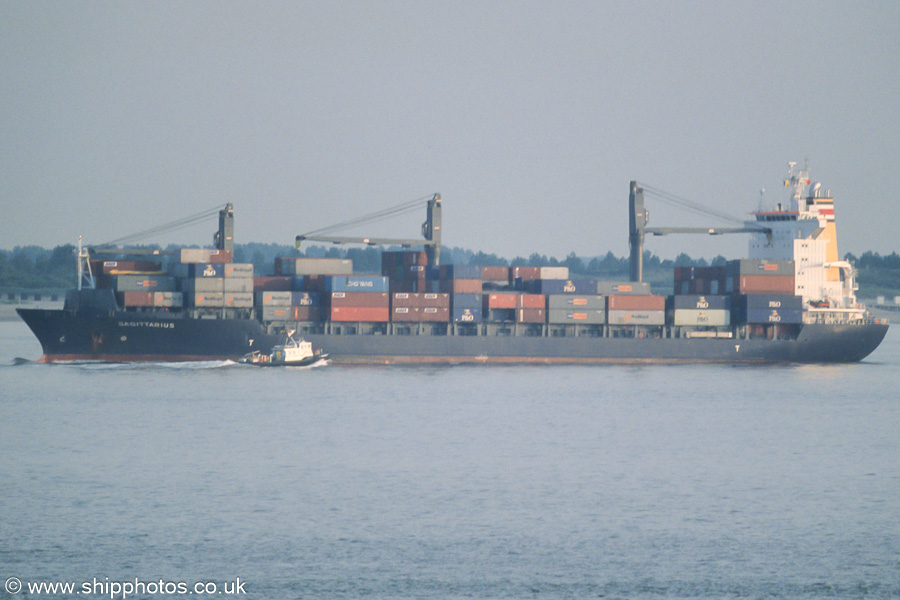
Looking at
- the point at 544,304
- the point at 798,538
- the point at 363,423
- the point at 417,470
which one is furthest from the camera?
the point at 544,304

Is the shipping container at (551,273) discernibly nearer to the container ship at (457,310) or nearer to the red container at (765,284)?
the container ship at (457,310)

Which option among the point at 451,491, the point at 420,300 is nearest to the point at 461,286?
the point at 420,300

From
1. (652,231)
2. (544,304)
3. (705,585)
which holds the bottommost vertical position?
(705,585)

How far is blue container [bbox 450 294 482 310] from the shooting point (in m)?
62.3

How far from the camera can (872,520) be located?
25.6 metres

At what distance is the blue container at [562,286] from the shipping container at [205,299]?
19.4m

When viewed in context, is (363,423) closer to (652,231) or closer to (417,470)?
(417,470)

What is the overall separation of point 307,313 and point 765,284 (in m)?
28.9

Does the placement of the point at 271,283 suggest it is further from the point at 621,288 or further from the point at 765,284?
the point at 765,284

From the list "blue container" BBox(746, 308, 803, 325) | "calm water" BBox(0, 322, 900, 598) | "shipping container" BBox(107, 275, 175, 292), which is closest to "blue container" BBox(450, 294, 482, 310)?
"calm water" BBox(0, 322, 900, 598)

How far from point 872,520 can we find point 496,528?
940 centimetres

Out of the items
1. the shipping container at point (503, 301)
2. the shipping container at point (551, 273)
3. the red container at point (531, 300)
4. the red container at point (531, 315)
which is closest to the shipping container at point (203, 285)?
the shipping container at point (503, 301)

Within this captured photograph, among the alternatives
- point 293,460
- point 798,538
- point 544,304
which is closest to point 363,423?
point 293,460

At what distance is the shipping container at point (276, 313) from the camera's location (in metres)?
60.9
